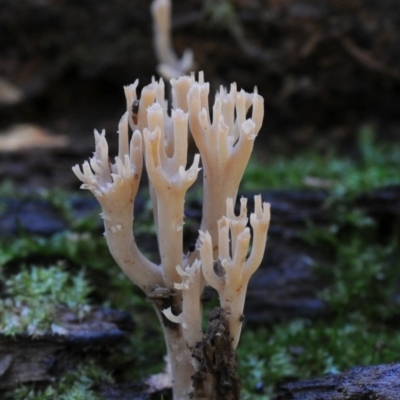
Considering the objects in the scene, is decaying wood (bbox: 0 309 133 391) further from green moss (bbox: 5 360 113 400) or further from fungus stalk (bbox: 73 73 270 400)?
fungus stalk (bbox: 73 73 270 400)

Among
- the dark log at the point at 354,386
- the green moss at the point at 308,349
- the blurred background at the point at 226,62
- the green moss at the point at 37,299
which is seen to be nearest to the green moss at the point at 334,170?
the blurred background at the point at 226,62

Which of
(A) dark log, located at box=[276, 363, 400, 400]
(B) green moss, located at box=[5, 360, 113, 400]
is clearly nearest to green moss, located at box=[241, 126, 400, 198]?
(A) dark log, located at box=[276, 363, 400, 400]

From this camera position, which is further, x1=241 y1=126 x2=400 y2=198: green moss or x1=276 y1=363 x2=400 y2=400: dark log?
x1=241 y1=126 x2=400 y2=198: green moss

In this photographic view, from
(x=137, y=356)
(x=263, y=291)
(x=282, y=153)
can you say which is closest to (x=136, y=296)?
(x=137, y=356)

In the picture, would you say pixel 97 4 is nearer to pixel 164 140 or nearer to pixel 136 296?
pixel 136 296

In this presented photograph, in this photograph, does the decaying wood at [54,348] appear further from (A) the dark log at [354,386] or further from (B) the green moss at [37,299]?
(A) the dark log at [354,386]

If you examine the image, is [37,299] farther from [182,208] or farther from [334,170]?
[334,170]
